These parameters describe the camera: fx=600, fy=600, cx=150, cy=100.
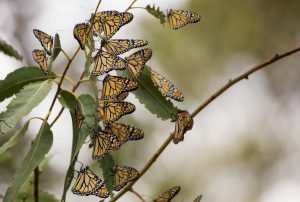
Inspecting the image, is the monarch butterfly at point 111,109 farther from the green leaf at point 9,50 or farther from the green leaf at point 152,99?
the green leaf at point 9,50

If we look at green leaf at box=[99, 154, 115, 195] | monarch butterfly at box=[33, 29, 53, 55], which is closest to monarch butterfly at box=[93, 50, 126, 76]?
monarch butterfly at box=[33, 29, 53, 55]

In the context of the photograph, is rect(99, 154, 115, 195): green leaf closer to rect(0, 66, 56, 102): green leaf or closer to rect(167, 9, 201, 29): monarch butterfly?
rect(0, 66, 56, 102): green leaf

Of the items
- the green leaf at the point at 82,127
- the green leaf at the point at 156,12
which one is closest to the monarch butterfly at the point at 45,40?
the green leaf at the point at 82,127

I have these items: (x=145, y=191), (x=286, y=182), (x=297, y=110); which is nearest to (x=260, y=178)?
(x=286, y=182)

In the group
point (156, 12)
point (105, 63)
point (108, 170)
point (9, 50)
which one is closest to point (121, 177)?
point (108, 170)

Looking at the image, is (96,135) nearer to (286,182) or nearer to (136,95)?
(136,95)
